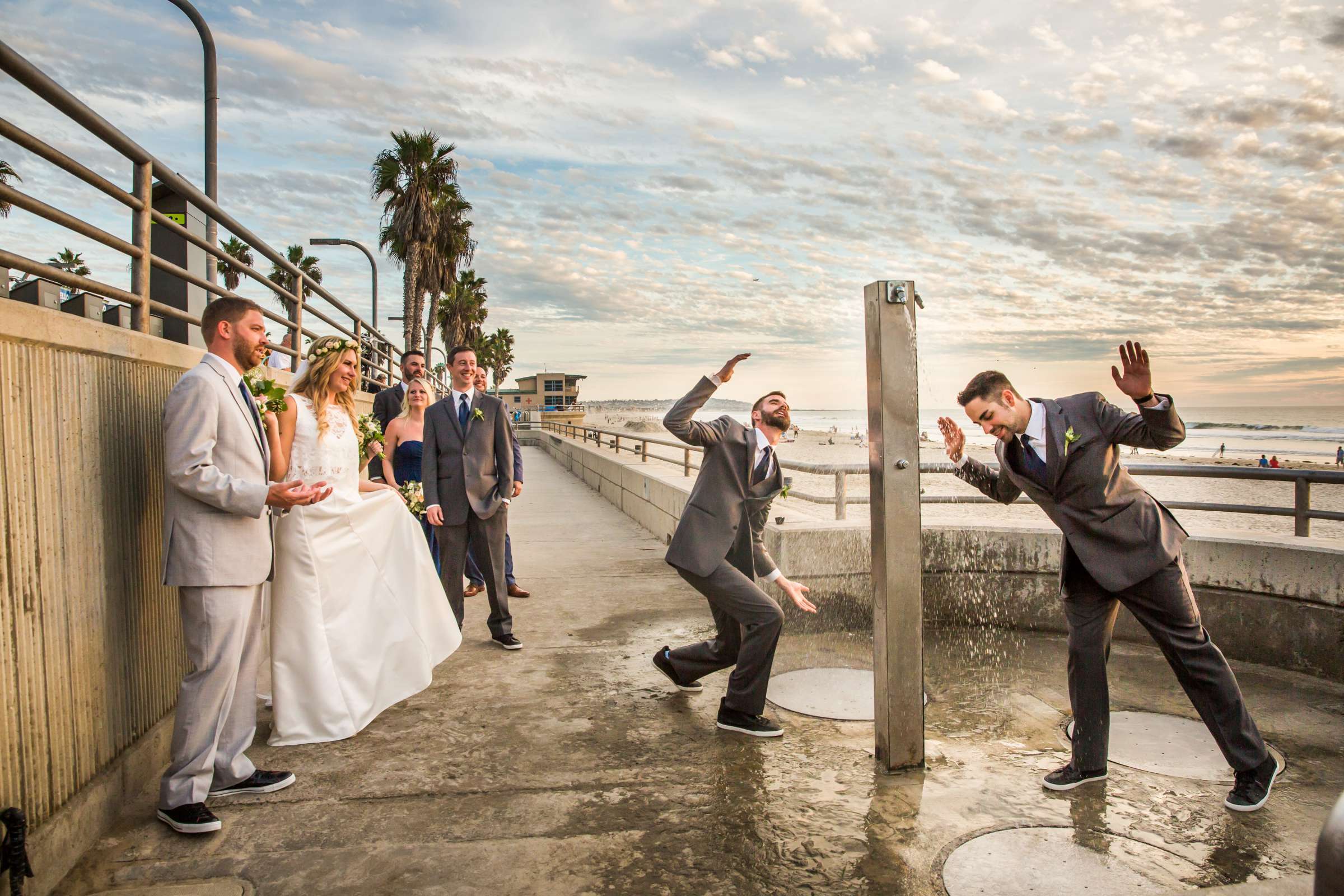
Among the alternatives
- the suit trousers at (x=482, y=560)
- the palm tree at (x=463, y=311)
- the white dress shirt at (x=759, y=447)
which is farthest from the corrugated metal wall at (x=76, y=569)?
the palm tree at (x=463, y=311)

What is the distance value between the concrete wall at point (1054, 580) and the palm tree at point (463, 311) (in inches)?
2310

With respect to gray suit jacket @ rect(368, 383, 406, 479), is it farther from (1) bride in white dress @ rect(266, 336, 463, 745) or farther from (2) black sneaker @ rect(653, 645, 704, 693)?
(2) black sneaker @ rect(653, 645, 704, 693)

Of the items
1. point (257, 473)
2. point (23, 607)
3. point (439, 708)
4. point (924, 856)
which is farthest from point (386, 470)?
point (924, 856)

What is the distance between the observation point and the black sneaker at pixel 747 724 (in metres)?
4.42

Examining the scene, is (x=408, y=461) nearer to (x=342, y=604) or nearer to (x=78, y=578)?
(x=342, y=604)

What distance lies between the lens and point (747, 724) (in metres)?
4.46

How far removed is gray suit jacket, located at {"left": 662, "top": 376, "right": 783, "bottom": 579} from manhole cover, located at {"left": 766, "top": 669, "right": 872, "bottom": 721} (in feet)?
3.48

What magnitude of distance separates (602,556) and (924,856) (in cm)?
712

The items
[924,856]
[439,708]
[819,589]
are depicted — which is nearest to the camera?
[924,856]

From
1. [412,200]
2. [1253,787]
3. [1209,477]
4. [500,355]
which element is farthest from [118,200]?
[500,355]

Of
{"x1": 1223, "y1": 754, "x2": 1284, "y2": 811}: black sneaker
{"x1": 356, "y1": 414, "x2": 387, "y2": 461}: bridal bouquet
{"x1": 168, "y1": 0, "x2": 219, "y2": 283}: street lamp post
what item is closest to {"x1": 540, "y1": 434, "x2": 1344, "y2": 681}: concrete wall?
{"x1": 1223, "y1": 754, "x2": 1284, "y2": 811}: black sneaker

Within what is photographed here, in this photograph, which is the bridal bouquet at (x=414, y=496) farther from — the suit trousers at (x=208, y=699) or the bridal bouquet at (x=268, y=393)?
the suit trousers at (x=208, y=699)

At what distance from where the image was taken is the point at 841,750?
14.0 feet

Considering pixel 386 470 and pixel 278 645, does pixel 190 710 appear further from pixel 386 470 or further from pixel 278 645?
pixel 386 470
